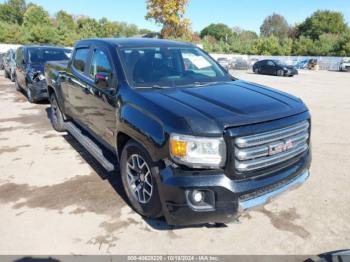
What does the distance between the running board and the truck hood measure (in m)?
1.15

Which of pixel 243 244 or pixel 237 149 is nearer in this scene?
pixel 237 149

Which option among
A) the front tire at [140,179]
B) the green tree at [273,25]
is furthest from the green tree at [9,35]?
the green tree at [273,25]

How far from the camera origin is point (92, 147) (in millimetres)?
4902

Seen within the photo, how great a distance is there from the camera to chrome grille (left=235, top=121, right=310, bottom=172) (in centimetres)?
303

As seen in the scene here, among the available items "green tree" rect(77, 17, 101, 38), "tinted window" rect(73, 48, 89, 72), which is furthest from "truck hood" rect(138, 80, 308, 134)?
"green tree" rect(77, 17, 101, 38)

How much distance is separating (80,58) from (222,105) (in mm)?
3189

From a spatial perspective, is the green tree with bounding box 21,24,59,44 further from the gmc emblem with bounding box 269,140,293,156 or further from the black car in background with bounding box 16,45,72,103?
the gmc emblem with bounding box 269,140,293,156

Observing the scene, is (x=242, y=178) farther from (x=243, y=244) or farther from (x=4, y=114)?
(x=4, y=114)

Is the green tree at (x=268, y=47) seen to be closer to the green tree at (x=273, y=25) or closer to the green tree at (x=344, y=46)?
the green tree at (x=344, y=46)

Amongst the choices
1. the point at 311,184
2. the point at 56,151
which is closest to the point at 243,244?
the point at 311,184

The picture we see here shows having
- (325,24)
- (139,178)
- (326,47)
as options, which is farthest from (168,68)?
(325,24)

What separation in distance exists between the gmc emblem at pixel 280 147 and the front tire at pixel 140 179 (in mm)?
1118

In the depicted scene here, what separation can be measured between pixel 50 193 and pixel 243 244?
2.63 m

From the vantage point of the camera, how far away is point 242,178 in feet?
10.2
